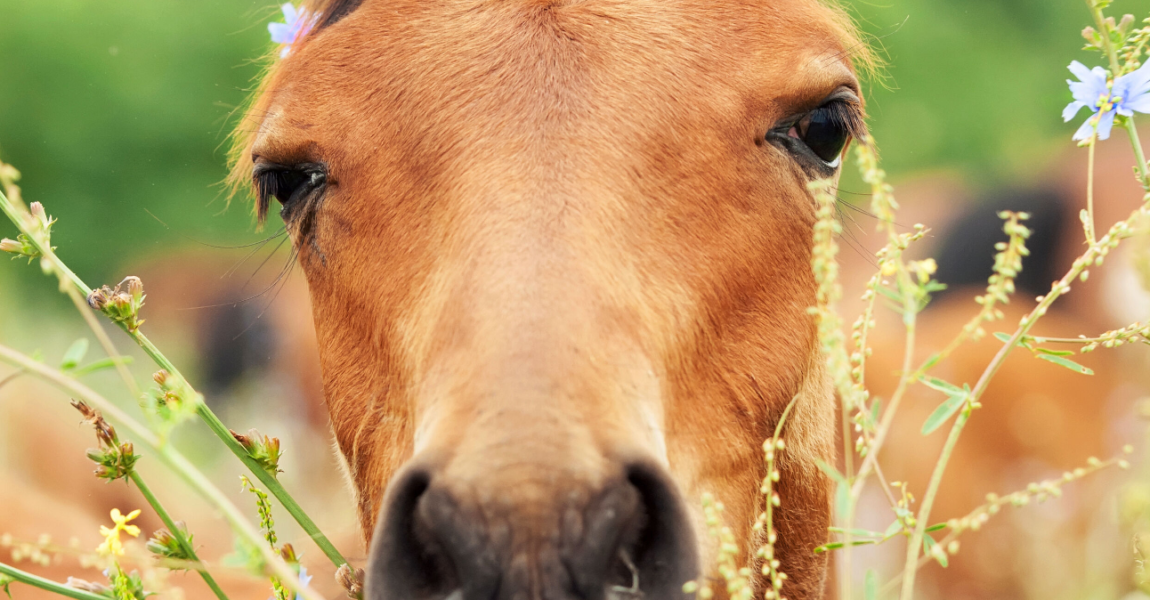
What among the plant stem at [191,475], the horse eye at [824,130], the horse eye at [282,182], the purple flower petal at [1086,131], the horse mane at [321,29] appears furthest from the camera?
the horse mane at [321,29]

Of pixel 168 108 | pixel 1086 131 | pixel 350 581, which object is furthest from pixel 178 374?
pixel 168 108

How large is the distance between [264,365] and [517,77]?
30.5ft

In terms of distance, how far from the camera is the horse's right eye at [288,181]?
7.24 ft

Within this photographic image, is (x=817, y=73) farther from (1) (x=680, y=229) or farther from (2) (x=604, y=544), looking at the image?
(2) (x=604, y=544)

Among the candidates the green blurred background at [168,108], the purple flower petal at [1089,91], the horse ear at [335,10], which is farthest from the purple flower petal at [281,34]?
the green blurred background at [168,108]

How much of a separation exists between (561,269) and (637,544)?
46cm

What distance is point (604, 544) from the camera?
1.35 meters

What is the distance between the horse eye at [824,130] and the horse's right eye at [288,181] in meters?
1.06

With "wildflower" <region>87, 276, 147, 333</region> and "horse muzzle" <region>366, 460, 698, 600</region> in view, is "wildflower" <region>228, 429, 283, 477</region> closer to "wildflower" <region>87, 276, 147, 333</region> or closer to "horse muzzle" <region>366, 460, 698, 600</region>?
"wildflower" <region>87, 276, 147, 333</region>

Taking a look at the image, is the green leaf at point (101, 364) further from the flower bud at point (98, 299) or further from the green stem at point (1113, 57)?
the green stem at point (1113, 57)

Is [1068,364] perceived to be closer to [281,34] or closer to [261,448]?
[261,448]

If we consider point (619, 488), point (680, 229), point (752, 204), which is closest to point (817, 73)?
point (752, 204)

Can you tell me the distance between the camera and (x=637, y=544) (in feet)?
4.68

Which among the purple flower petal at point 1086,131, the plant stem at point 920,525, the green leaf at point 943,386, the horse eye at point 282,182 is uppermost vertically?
the purple flower petal at point 1086,131
